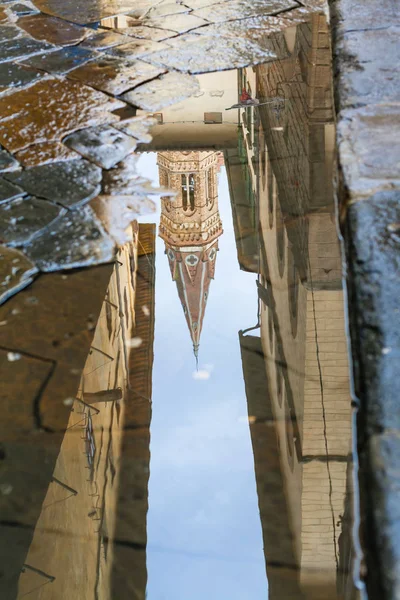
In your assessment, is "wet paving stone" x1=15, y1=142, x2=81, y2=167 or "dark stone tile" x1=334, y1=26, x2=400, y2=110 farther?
"wet paving stone" x1=15, y1=142, x2=81, y2=167

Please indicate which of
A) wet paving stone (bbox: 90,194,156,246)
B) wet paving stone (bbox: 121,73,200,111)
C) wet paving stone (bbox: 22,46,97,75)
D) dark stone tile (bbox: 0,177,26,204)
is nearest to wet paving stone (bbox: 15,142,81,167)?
dark stone tile (bbox: 0,177,26,204)

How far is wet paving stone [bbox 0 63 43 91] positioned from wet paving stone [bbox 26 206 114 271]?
1698 millimetres

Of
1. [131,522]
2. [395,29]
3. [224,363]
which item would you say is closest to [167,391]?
[224,363]

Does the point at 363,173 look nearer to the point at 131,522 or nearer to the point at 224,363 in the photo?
the point at 224,363

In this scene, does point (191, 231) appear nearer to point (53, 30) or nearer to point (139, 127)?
point (139, 127)

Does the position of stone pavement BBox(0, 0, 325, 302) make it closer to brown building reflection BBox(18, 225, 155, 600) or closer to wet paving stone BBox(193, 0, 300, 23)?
wet paving stone BBox(193, 0, 300, 23)

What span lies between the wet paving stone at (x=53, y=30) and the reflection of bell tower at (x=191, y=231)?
65.5 inches

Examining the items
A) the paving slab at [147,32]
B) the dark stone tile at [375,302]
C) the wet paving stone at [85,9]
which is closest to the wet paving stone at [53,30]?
the wet paving stone at [85,9]

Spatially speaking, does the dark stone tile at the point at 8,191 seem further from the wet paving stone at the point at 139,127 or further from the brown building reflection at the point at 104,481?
the brown building reflection at the point at 104,481

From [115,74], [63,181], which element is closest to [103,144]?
[63,181]

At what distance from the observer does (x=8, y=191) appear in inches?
120

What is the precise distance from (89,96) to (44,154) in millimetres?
786

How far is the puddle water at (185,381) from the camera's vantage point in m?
1.47

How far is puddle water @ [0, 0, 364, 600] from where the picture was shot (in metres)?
1.47
